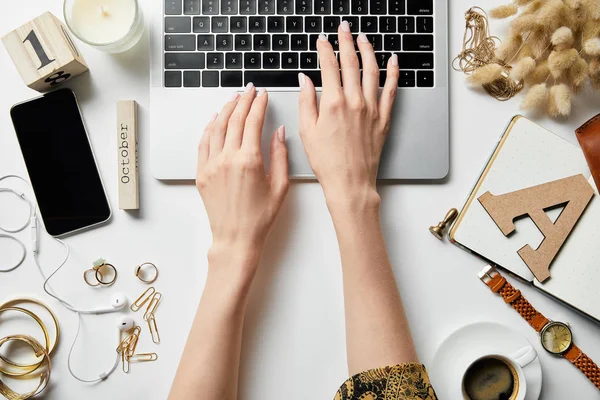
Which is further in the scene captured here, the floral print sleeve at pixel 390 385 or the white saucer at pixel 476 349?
the white saucer at pixel 476 349

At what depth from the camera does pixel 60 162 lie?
776 mm

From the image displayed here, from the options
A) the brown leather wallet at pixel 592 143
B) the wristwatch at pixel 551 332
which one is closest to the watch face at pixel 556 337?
the wristwatch at pixel 551 332

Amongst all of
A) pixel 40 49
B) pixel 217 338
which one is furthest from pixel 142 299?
pixel 40 49

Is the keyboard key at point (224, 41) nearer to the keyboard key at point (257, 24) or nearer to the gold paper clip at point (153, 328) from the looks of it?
the keyboard key at point (257, 24)

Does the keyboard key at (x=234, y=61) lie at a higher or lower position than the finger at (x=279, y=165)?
higher

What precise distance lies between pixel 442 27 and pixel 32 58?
57cm

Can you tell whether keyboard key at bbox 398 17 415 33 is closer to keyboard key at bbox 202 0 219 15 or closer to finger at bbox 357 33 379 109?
finger at bbox 357 33 379 109

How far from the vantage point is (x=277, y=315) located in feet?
2.55

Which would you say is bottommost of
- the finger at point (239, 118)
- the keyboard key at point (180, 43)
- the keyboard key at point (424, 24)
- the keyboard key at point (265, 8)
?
the finger at point (239, 118)

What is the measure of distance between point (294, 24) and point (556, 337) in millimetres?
578

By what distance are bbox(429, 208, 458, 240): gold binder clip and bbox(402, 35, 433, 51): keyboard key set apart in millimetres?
235

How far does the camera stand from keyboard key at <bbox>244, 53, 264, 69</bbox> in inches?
29.8

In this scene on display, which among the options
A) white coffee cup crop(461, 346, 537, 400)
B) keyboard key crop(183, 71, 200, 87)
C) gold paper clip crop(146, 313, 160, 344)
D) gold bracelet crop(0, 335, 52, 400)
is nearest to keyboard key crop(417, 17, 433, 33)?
keyboard key crop(183, 71, 200, 87)

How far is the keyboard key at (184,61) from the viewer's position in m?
0.76
